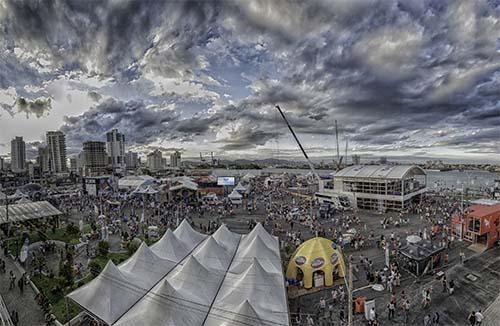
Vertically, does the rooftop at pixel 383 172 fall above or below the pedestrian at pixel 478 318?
above

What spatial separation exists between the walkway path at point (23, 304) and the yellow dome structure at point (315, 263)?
13.4 meters

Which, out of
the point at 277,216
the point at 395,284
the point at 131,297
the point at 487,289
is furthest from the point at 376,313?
the point at 277,216

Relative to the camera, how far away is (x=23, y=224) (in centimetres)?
3203

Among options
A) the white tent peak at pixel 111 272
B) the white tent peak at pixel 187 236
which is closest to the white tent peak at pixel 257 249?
the white tent peak at pixel 187 236

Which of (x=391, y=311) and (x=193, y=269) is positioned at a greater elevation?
(x=193, y=269)

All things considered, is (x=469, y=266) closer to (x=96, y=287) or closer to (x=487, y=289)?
(x=487, y=289)

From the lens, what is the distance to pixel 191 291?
40.3 ft

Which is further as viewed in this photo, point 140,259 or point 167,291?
point 140,259

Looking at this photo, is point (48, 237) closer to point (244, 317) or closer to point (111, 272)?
point (111, 272)

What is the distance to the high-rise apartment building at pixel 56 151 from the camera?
633 ft

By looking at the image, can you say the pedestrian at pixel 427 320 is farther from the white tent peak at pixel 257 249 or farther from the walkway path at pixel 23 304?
the walkway path at pixel 23 304

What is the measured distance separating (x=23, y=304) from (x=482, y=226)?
103 ft

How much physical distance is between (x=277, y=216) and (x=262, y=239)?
56.5 feet

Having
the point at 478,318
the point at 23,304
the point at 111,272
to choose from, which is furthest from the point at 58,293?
the point at 478,318
